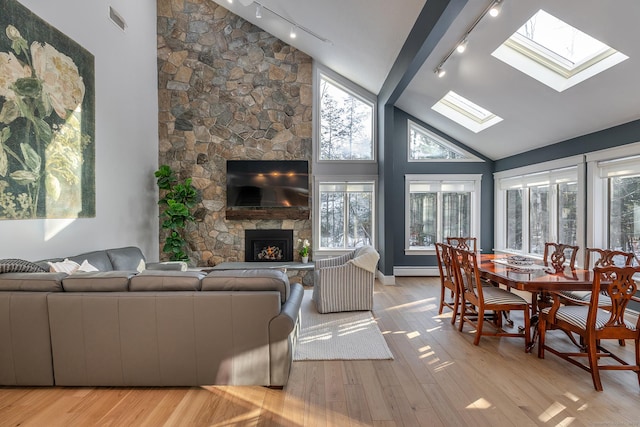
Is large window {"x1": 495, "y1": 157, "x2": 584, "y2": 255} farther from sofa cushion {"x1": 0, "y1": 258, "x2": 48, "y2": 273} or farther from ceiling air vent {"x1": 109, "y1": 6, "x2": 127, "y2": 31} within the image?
ceiling air vent {"x1": 109, "y1": 6, "x2": 127, "y2": 31}

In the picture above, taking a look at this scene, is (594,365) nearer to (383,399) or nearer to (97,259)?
(383,399)

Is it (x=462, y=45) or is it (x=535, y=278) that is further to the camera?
(x=462, y=45)

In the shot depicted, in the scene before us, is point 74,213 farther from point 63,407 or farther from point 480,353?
point 480,353

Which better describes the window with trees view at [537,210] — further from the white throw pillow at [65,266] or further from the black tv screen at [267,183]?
the white throw pillow at [65,266]

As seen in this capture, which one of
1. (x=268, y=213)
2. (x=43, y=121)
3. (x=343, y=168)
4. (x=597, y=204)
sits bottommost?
(x=268, y=213)

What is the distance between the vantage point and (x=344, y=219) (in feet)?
23.9

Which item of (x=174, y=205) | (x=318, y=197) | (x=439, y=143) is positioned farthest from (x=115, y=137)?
(x=439, y=143)

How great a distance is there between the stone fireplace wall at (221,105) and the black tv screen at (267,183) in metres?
0.16

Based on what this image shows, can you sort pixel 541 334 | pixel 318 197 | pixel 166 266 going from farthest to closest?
pixel 318 197 < pixel 166 266 < pixel 541 334

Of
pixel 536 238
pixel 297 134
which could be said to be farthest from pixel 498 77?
pixel 297 134

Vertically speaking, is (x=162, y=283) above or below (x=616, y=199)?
below

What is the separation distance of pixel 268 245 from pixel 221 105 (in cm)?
293

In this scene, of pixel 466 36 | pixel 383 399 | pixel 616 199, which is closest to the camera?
pixel 383 399

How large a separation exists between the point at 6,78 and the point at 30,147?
Result: 691 mm
